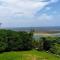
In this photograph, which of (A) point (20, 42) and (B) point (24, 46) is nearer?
(A) point (20, 42)

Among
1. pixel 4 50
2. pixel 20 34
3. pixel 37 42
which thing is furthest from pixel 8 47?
pixel 37 42

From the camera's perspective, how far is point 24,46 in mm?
21688

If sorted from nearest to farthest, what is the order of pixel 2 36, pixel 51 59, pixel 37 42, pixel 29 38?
pixel 51 59, pixel 2 36, pixel 29 38, pixel 37 42

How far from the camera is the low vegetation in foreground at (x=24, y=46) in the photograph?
19733 mm

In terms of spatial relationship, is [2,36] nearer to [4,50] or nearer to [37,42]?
[4,50]

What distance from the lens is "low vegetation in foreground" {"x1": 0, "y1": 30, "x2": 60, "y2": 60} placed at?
64.7 feet

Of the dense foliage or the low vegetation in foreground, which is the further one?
the dense foliage

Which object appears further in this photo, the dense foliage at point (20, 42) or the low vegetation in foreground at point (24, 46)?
the dense foliage at point (20, 42)

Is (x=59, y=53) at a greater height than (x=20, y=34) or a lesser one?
lesser

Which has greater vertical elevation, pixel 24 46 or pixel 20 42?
pixel 20 42

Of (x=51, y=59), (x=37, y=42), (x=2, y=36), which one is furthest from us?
(x=37, y=42)

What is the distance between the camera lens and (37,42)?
924 inches

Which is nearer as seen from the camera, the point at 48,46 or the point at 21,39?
the point at 21,39

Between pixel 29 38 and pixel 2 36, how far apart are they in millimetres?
2986
